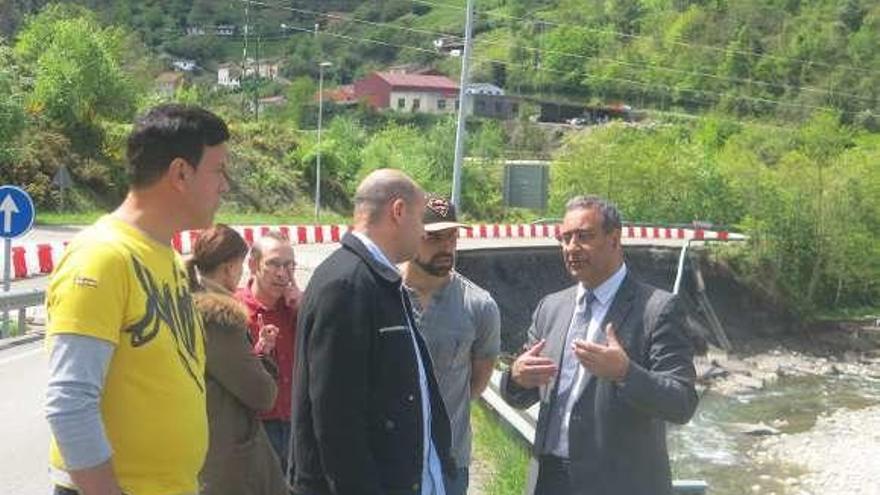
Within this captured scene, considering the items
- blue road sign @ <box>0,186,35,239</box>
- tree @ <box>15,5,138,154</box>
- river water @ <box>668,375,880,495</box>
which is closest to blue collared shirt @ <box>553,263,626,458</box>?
blue road sign @ <box>0,186,35,239</box>

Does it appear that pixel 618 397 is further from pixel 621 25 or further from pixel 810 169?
pixel 621 25

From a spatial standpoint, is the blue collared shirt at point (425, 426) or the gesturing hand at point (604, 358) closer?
the blue collared shirt at point (425, 426)

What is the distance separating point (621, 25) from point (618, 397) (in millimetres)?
170414

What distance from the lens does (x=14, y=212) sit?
48.2ft

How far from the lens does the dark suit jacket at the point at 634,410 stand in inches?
161

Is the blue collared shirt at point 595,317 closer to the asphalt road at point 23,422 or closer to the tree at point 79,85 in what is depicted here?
the asphalt road at point 23,422

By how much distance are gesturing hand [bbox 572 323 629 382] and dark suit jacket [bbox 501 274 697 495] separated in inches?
4.4

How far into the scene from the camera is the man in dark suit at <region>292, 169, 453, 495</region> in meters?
3.37

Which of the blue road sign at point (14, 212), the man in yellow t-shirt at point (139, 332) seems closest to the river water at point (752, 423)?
the blue road sign at point (14, 212)

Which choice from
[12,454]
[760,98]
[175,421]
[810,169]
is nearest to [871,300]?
[810,169]

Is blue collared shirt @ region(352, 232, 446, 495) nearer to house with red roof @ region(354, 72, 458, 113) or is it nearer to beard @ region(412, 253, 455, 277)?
beard @ region(412, 253, 455, 277)

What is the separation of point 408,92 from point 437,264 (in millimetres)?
135956

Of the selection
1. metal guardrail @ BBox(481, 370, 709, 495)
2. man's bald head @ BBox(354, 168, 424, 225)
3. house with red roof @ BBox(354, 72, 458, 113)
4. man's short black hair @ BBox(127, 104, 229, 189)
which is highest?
house with red roof @ BBox(354, 72, 458, 113)

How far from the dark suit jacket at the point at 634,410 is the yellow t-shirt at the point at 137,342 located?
5.39 ft
